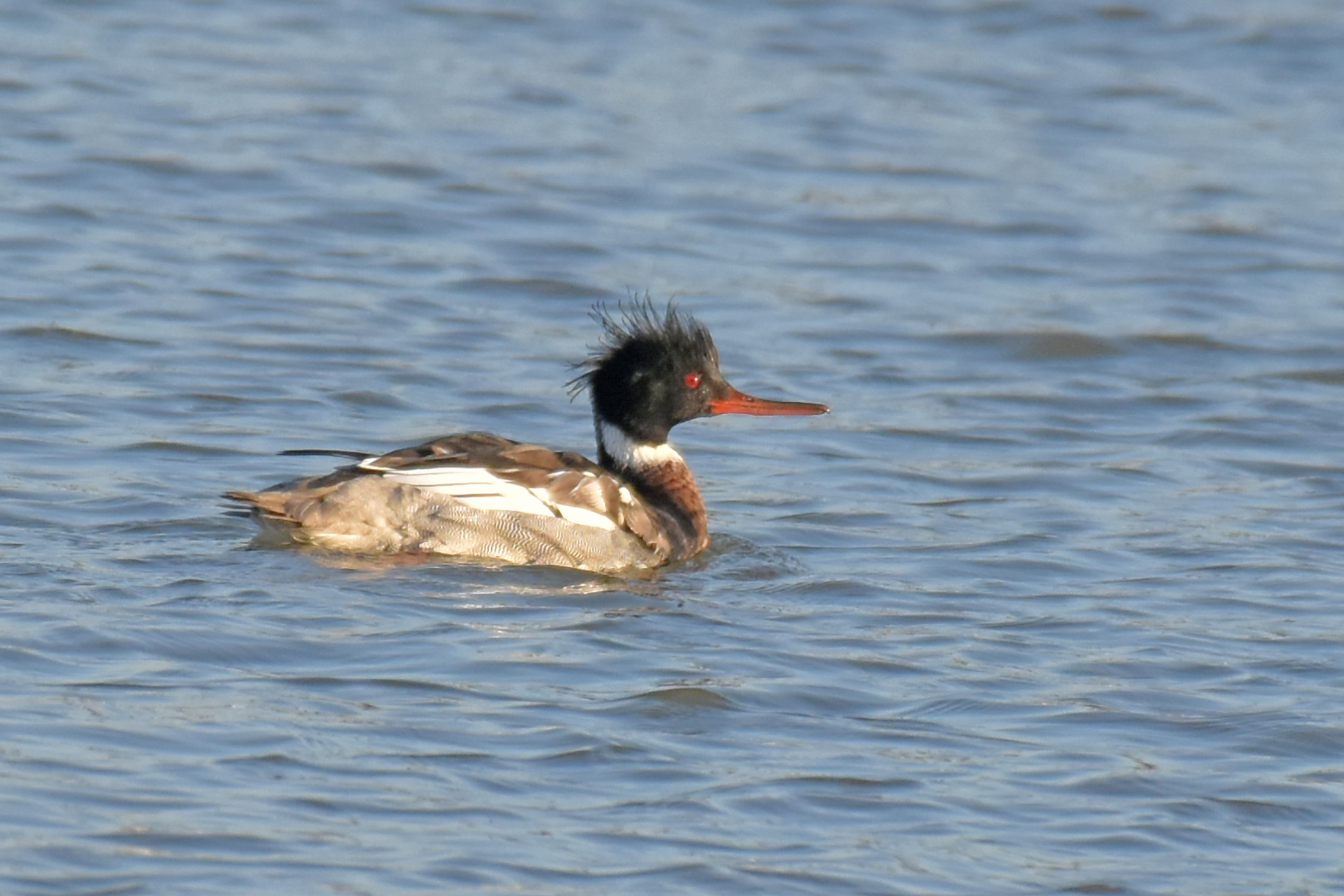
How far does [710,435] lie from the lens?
12.2 metres

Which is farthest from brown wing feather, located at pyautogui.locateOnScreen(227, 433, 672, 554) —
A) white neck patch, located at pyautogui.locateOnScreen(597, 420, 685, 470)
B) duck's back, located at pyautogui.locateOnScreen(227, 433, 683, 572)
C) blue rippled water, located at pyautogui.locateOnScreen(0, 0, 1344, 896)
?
white neck patch, located at pyautogui.locateOnScreen(597, 420, 685, 470)

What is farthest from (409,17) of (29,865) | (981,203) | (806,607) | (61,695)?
(29,865)

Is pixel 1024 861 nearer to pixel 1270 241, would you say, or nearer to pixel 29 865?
pixel 29 865

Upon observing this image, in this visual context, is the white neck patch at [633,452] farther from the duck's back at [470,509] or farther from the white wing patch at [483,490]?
the white wing patch at [483,490]

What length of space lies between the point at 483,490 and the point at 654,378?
1.24 m

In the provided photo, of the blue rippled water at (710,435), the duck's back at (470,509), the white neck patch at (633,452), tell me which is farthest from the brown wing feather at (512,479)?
the white neck patch at (633,452)

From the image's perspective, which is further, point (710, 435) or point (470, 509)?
point (710, 435)

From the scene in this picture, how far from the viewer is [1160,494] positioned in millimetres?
11102

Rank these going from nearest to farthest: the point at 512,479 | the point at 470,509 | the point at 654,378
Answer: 1. the point at 470,509
2. the point at 512,479
3. the point at 654,378

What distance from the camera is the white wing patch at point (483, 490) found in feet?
30.2

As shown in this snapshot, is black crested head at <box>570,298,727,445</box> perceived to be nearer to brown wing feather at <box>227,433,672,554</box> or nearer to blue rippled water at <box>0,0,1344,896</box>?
brown wing feather at <box>227,433,672,554</box>

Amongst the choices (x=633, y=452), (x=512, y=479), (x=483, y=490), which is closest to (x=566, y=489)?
(x=512, y=479)

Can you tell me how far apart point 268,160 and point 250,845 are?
11.1 metres

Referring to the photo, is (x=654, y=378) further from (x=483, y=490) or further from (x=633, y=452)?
(x=483, y=490)
